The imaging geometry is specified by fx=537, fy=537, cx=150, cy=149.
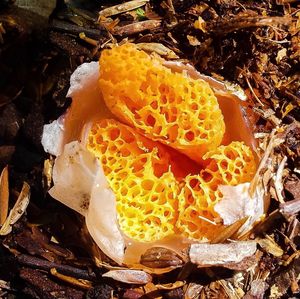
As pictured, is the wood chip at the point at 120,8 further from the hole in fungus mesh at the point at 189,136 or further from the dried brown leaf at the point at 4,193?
the dried brown leaf at the point at 4,193

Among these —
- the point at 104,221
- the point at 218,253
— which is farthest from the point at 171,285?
the point at 104,221

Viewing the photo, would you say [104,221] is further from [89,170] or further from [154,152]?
[154,152]

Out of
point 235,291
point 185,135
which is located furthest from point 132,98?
point 235,291

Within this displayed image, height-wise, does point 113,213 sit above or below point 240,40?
below

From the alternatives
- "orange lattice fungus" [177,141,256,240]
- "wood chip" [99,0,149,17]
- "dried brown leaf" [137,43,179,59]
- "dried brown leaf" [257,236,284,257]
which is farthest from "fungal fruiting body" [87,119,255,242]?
"wood chip" [99,0,149,17]

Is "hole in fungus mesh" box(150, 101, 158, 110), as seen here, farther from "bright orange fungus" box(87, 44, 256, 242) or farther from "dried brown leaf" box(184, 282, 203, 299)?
"dried brown leaf" box(184, 282, 203, 299)

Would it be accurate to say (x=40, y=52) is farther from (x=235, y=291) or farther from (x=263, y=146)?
(x=235, y=291)

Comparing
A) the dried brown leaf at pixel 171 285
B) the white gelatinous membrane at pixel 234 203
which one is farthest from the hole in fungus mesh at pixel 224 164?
the dried brown leaf at pixel 171 285
